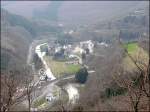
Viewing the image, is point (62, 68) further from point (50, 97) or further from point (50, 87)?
point (50, 97)

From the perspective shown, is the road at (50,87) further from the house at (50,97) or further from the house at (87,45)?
the house at (87,45)

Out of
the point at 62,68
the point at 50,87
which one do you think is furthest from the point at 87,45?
the point at 50,87

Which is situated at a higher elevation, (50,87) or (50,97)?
(50,97)

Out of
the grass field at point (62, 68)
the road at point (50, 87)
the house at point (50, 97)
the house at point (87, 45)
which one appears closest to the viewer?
the road at point (50, 87)

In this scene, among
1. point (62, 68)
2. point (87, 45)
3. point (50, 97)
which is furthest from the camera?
point (87, 45)

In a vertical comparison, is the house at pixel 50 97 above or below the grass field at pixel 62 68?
above

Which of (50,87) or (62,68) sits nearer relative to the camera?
(50,87)

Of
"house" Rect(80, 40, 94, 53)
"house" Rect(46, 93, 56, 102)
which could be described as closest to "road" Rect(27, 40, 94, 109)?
"house" Rect(46, 93, 56, 102)

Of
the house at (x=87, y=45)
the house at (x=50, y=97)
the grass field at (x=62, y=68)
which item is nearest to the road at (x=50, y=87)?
the house at (x=50, y=97)

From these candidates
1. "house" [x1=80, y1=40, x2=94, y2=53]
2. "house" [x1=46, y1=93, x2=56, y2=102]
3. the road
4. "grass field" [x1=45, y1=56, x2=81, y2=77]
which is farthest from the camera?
"house" [x1=80, y1=40, x2=94, y2=53]

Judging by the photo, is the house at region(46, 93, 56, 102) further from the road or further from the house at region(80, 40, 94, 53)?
the house at region(80, 40, 94, 53)

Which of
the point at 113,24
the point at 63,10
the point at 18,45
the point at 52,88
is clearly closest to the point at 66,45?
the point at 18,45

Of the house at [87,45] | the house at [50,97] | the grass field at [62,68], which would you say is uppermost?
the house at [50,97]
